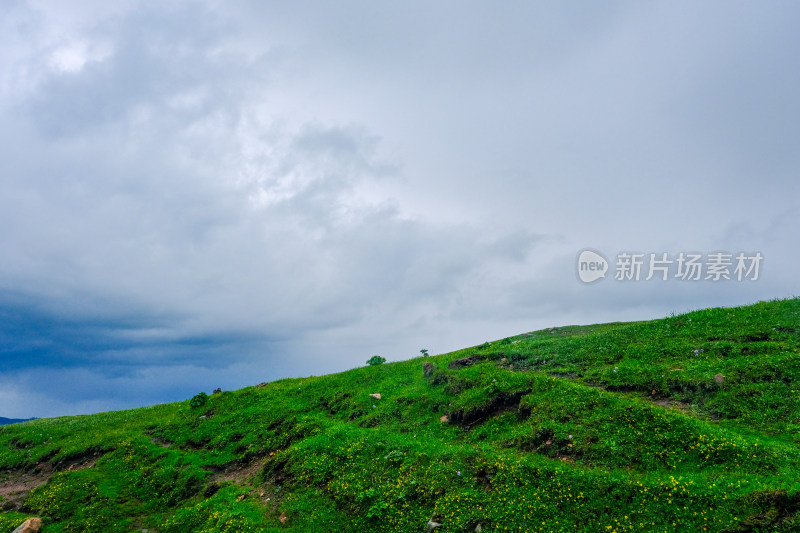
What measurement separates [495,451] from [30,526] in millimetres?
21755

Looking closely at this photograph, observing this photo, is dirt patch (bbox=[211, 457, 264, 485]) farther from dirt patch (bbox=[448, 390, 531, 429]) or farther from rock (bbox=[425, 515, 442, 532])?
rock (bbox=[425, 515, 442, 532])

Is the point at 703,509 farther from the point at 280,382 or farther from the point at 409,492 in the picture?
the point at 280,382

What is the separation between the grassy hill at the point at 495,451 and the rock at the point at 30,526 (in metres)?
0.55

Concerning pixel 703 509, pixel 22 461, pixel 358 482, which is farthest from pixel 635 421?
pixel 22 461

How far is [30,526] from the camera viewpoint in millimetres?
19688

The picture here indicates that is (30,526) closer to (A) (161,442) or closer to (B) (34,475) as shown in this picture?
(A) (161,442)

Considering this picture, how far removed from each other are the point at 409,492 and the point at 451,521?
2.39 metres

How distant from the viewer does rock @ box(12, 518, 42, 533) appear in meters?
19.5

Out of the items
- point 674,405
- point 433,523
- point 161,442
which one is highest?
point 674,405

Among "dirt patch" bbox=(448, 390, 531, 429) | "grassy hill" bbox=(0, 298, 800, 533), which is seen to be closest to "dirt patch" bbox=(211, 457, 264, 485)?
"grassy hill" bbox=(0, 298, 800, 533)

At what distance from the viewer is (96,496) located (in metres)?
22.4

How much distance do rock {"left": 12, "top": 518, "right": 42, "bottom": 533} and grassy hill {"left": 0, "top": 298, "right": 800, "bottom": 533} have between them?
1.80 ft

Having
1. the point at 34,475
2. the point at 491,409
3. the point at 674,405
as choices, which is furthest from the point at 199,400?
the point at 674,405

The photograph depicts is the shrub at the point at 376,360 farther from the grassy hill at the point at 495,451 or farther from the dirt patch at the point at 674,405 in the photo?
the dirt patch at the point at 674,405
